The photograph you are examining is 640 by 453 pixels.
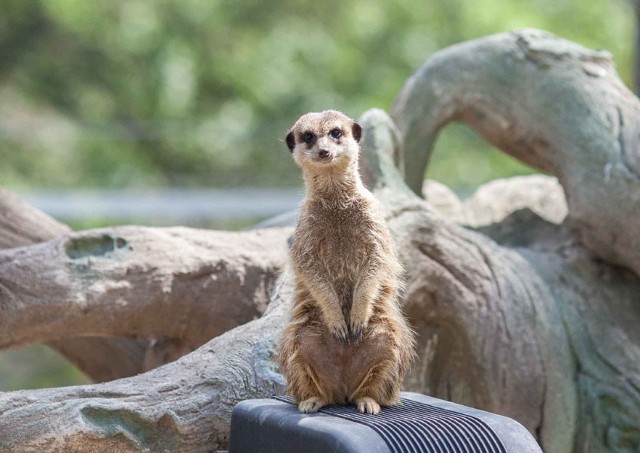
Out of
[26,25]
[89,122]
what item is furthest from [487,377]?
[26,25]

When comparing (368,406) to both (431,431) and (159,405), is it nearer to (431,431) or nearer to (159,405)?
(431,431)

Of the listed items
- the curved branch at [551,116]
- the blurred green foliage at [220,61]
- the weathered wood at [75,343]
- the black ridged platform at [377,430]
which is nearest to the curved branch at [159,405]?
the black ridged platform at [377,430]

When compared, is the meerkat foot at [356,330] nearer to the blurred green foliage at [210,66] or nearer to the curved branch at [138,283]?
the curved branch at [138,283]

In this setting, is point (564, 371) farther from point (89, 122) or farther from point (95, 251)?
point (89, 122)

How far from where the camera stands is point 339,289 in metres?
3.44

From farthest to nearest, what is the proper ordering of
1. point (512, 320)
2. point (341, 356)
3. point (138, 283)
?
point (512, 320) < point (138, 283) < point (341, 356)

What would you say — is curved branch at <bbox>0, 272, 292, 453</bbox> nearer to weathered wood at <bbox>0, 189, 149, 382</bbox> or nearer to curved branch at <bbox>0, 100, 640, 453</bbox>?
curved branch at <bbox>0, 100, 640, 453</bbox>

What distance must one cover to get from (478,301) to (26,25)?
34.8ft

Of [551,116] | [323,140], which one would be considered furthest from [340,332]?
[551,116]

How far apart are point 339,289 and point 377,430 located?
61cm

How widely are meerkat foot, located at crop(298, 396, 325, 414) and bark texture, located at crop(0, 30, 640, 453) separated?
0.77 meters

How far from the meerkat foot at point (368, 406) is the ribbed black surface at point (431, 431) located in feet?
0.09

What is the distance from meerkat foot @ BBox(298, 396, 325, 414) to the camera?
3.22m

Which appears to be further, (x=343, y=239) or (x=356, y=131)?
(x=356, y=131)
